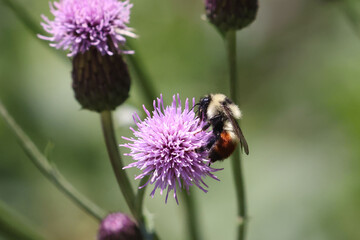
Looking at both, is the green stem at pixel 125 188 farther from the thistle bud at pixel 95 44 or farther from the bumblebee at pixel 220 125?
the bumblebee at pixel 220 125

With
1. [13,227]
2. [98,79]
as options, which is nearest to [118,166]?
[98,79]

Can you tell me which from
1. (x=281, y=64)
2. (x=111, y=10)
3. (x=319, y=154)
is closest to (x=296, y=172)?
(x=319, y=154)

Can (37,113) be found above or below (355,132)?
above

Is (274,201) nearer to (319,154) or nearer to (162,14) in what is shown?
(319,154)

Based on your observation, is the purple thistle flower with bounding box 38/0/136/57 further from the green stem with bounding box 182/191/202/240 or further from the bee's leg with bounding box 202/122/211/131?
the green stem with bounding box 182/191/202/240

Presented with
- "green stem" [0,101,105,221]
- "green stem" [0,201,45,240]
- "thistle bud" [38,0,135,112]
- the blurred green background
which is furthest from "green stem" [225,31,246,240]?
the blurred green background

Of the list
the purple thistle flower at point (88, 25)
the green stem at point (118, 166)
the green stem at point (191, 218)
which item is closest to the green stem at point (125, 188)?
the green stem at point (118, 166)
